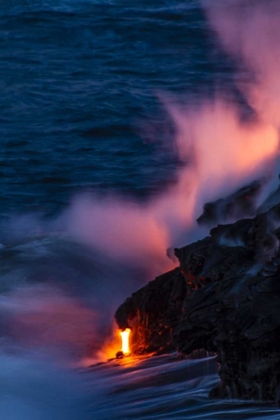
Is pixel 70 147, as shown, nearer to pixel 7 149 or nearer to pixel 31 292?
pixel 7 149

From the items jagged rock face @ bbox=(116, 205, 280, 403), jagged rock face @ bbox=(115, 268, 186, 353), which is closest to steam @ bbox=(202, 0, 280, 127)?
jagged rock face @ bbox=(115, 268, 186, 353)

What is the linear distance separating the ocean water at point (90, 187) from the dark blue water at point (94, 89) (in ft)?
0.13

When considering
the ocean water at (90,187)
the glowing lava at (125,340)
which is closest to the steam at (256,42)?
the ocean water at (90,187)

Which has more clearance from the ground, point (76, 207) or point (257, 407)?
point (76, 207)

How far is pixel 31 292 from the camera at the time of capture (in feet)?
44.4

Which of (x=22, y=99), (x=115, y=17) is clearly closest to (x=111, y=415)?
(x=22, y=99)

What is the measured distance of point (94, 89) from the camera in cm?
2400

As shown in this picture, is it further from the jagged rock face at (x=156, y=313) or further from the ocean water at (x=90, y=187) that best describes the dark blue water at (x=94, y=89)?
the jagged rock face at (x=156, y=313)

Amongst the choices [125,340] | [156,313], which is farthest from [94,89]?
[156,313]

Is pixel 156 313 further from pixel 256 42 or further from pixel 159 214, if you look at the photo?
pixel 256 42

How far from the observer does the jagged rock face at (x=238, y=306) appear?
8648 millimetres

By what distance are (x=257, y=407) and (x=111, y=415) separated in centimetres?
137

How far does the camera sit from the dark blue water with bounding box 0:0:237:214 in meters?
19.5

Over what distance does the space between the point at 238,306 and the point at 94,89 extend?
15.6 meters
